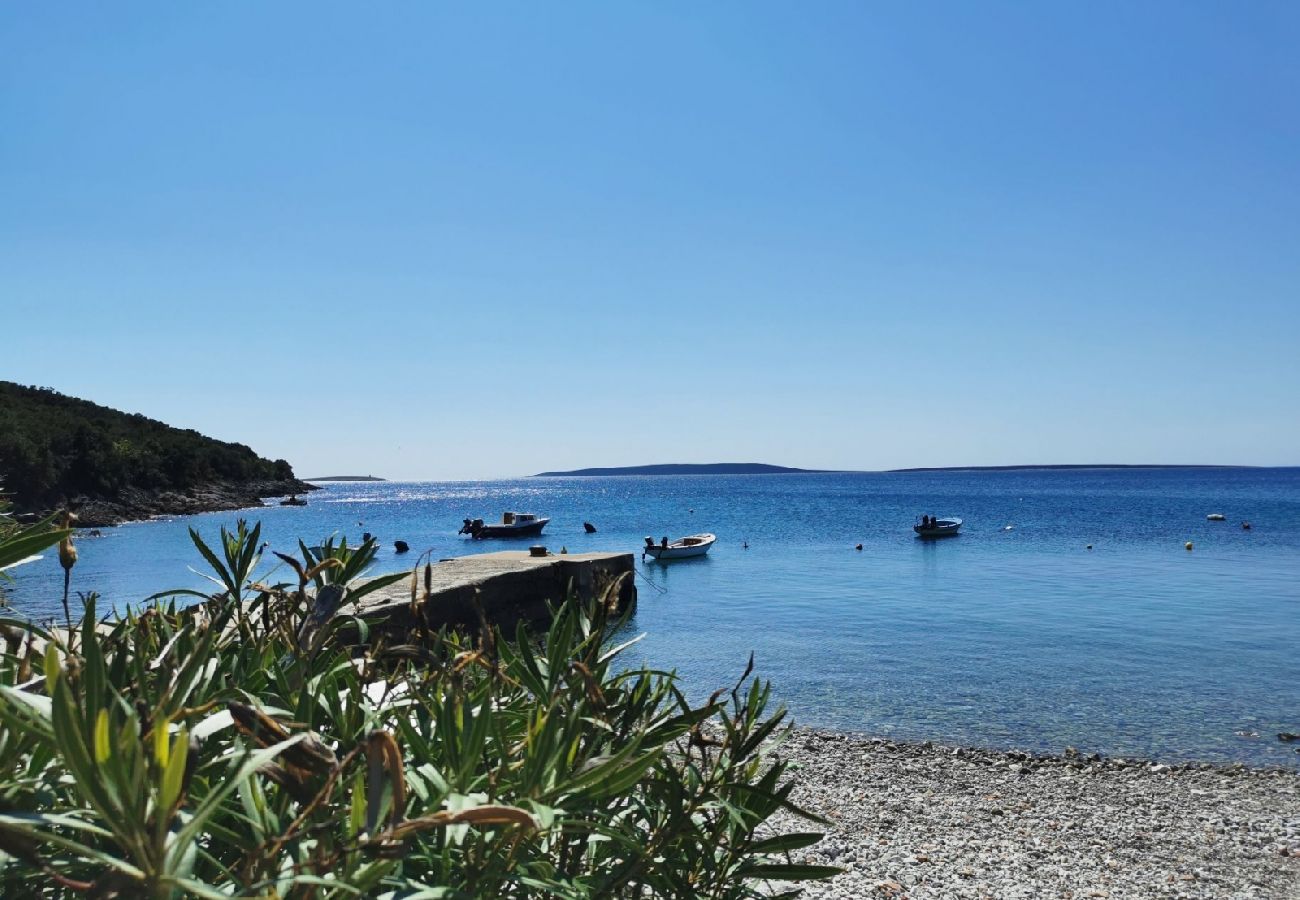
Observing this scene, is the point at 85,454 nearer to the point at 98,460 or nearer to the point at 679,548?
the point at 98,460

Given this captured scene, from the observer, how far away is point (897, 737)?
11.1m

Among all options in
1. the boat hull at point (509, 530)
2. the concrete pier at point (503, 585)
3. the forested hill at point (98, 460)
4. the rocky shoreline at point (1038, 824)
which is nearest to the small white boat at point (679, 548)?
the concrete pier at point (503, 585)

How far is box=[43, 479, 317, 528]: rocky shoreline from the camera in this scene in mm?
48728

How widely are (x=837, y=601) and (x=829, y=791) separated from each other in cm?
1440

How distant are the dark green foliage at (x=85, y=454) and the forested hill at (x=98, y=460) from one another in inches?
2.3

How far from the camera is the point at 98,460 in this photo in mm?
52219

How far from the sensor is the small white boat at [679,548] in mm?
33906

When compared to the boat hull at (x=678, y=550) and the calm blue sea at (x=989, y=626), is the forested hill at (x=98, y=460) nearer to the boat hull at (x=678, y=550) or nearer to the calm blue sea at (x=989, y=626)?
the calm blue sea at (x=989, y=626)

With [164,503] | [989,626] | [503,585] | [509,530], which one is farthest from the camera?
[164,503]

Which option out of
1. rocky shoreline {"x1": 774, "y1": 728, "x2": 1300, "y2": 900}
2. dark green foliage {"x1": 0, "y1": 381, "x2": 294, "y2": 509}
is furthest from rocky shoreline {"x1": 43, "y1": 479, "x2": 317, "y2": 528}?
rocky shoreline {"x1": 774, "y1": 728, "x2": 1300, "y2": 900}

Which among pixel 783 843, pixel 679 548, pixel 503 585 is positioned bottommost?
pixel 679 548

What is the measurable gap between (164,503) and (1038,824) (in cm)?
6223

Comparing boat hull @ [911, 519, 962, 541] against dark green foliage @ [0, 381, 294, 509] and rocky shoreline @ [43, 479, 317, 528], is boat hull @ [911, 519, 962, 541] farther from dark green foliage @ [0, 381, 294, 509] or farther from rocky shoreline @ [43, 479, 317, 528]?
dark green foliage @ [0, 381, 294, 509]

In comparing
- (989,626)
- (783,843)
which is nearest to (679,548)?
(989,626)
